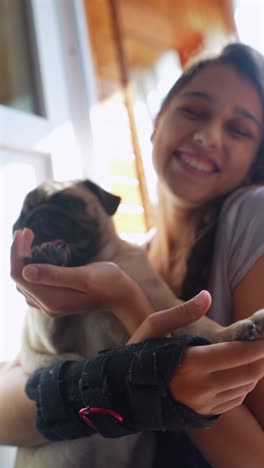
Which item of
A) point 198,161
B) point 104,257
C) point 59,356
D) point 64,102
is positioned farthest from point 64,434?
point 64,102

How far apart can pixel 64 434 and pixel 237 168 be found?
0.42 metres

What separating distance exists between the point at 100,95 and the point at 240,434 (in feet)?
1.88

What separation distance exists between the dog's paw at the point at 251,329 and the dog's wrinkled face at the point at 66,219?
22 cm

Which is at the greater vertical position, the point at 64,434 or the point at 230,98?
the point at 230,98

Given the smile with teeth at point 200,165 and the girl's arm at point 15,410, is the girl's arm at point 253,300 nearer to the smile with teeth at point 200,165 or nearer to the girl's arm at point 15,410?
the smile with teeth at point 200,165

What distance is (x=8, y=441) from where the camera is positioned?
65 cm

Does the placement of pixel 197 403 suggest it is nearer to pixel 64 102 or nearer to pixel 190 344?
pixel 190 344

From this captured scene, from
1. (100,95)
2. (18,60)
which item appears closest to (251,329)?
(100,95)

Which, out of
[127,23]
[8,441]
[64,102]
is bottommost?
[8,441]

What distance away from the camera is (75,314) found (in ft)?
1.97

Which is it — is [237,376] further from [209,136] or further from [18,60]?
[18,60]

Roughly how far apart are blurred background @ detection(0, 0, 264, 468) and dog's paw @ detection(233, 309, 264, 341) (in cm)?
28

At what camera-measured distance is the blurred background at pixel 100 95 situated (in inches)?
27.4

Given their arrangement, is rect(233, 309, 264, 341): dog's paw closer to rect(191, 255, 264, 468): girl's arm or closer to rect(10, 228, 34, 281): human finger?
rect(191, 255, 264, 468): girl's arm
